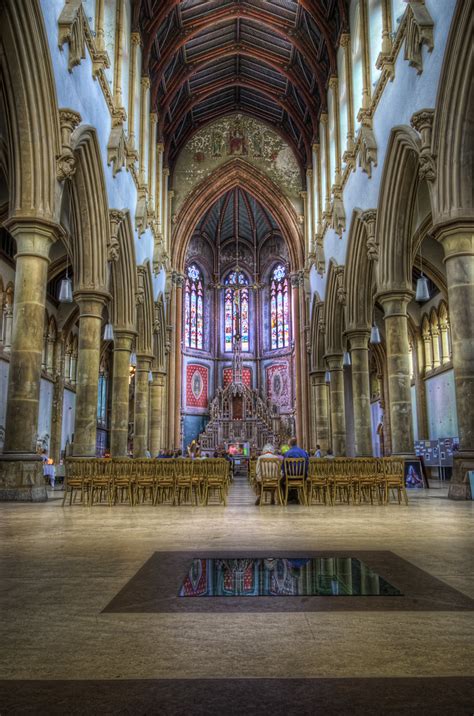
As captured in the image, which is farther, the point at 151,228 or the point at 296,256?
the point at 296,256

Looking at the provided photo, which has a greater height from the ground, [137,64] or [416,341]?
[137,64]

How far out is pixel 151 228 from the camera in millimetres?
24828

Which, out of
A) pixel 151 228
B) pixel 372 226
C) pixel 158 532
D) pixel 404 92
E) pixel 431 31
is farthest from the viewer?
pixel 151 228

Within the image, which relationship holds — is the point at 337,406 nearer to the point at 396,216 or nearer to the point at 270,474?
the point at 396,216

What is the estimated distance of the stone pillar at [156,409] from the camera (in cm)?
2864

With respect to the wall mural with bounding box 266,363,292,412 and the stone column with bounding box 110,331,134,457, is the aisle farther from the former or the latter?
the wall mural with bounding box 266,363,292,412

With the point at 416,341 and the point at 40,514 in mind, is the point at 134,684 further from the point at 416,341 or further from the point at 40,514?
the point at 416,341

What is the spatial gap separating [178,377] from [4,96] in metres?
23.3

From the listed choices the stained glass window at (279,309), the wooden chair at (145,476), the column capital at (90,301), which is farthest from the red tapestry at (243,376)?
the wooden chair at (145,476)

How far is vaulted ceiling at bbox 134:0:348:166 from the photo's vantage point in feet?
76.3

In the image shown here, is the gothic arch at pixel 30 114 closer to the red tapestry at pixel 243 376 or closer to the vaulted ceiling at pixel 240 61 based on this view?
the vaulted ceiling at pixel 240 61

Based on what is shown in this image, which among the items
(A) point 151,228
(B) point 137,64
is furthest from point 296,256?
(B) point 137,64

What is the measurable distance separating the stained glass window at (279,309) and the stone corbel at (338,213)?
19.1 metres

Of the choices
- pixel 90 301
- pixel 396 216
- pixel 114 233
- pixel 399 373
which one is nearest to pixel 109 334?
pixel 90 301
